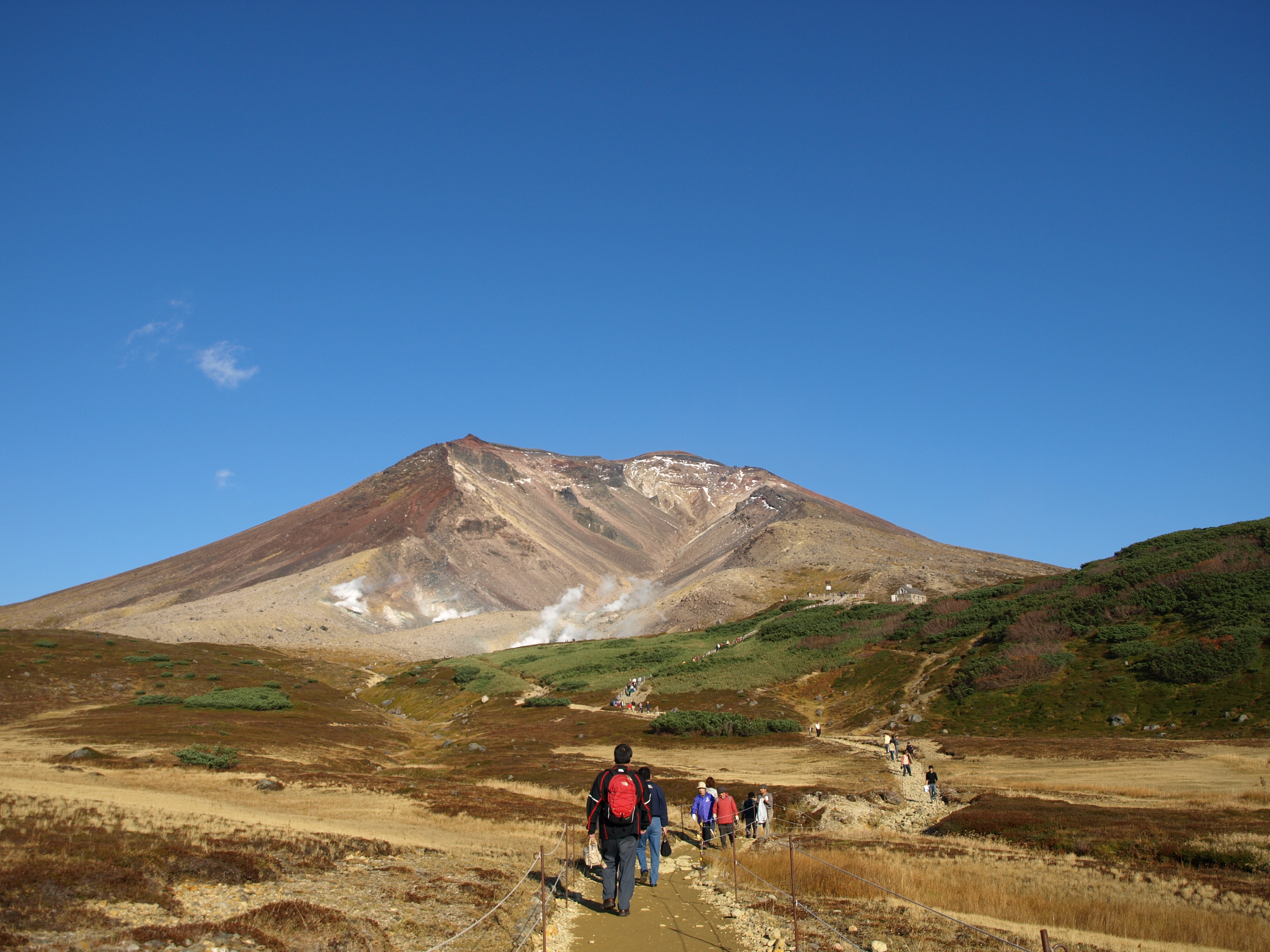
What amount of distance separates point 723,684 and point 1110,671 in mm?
30911

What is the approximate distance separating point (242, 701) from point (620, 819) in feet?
186

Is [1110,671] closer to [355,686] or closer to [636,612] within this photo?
[355,686]

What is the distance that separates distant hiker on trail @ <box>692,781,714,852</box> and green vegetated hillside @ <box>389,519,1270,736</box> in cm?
3272

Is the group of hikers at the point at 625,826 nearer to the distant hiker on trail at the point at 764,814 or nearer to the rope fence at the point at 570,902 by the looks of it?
the rope fence at the point at 570,902

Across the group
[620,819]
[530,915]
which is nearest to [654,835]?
[530,915]

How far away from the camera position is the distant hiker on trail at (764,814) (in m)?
22.0

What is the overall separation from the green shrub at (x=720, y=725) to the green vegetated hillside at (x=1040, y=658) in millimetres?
6099

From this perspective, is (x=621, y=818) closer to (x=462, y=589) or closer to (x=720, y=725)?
(x=720, y=725)

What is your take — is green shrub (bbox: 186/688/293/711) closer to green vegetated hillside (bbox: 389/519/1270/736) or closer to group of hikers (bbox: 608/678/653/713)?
green vegetated hillside (bbox: 389/519/1270/736)

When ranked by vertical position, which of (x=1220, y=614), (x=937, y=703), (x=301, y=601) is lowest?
(x=937, y=703)

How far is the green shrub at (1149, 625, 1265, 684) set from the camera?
1686 inches

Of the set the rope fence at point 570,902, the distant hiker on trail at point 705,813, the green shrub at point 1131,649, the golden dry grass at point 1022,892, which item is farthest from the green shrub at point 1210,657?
the distant hiker on trail at point 705,813

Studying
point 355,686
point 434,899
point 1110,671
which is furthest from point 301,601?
point 434,899

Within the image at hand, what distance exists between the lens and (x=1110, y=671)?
47812 millimetres
